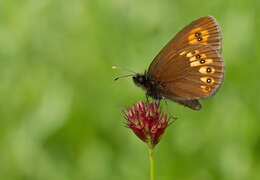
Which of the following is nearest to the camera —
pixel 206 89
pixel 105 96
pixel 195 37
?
pixel 206 89

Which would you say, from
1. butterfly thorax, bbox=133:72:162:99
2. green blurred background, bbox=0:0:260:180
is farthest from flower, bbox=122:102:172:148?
green blurred background, bbox=0:0:260:180

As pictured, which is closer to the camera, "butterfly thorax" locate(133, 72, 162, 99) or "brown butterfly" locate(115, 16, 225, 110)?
"brown butterfly" locate(115, 16, 225, 110)

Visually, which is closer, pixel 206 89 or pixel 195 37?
pixel 206 89

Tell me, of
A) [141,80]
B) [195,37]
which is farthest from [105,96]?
[195,37]

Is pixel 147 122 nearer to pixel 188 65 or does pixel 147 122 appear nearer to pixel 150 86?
pixel 150 86

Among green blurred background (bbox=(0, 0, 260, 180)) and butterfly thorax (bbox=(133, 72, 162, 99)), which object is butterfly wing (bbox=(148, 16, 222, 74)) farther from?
green blurred background (bbox=(0, 0, 260, 180))

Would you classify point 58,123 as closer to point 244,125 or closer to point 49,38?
point 49,38

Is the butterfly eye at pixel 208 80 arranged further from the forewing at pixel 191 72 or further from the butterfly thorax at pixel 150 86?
the butterfly thorax at pixel 150 86
